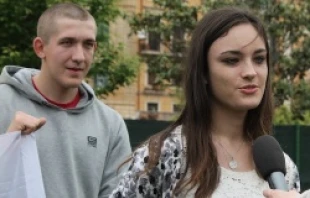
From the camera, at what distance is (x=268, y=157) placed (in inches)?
108

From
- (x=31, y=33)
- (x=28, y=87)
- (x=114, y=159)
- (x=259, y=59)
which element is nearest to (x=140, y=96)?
(x=31, y=33)

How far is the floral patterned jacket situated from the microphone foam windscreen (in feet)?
1.08

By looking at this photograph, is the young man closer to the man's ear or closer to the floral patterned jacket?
the man's ear

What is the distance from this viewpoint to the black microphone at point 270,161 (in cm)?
256

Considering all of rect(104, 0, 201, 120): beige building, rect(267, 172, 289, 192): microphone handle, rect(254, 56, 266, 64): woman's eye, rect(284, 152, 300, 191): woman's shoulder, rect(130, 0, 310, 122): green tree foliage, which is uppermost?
rect(254, 56, 266, 64): woman's eye

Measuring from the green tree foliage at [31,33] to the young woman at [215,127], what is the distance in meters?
10.5

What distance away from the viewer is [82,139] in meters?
4.16

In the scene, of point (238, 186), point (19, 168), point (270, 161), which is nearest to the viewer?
point (270, 161)

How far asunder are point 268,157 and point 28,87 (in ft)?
5.70

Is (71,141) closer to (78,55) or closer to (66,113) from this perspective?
(66,113)

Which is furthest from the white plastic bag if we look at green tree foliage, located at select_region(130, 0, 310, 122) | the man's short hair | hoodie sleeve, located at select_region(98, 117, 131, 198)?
green tree foliage, located at select_region(130, 0, 310, 122)

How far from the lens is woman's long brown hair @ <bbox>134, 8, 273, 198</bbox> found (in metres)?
3.03

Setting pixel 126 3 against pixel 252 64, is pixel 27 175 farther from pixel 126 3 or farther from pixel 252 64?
pixel 126 3

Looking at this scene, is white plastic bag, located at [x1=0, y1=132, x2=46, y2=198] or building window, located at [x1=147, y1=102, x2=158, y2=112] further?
building window, located at [x1=147, y1=102, x2=158, y2=112]
